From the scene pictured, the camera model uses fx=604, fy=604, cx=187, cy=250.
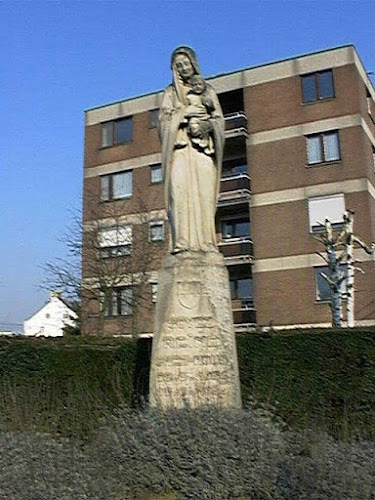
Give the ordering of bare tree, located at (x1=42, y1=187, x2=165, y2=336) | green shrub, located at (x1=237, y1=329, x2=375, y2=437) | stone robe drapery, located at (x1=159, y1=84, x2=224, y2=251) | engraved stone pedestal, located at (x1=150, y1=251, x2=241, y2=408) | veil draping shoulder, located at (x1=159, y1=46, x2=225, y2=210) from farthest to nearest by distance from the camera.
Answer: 1. bare tree, located at (x1=42, y1=187, x2=165, y2=336)
2. green shrub, located at (x1=237, y1=329, x2=375, y2=437)
3. veil draping shoulder, located at (x1=159, y1=46, x2=225, y2=210)
4. stone robe drapery, located at (x1=159, y1=84, x2=224, y2=251)
5. engraved stone pedestal, located at (x1=150, y1=251, x2=241, y2=408)

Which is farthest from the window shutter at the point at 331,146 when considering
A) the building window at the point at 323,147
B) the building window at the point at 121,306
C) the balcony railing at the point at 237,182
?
the building window at the point at 121,306

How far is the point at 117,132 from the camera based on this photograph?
3472 cm

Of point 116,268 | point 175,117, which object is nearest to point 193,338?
point 175,117

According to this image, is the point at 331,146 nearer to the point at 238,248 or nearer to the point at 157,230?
the point at 238,248

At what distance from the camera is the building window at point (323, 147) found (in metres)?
27.4

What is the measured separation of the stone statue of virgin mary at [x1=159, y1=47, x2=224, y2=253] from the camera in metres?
7.70

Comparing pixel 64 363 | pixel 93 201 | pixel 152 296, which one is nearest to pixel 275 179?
pixel 152 296

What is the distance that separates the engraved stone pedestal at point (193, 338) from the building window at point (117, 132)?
90.4 ft

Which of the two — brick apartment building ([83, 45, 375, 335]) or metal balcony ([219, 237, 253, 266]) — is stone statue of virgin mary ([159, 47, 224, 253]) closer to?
brick apartment building ([83, 45, 375, 335])

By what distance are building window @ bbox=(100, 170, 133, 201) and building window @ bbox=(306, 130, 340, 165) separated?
10.4 m

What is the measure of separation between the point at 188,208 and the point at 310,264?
65.6 ft

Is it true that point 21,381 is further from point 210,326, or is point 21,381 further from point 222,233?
point 222,233

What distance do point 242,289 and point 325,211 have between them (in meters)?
5.64

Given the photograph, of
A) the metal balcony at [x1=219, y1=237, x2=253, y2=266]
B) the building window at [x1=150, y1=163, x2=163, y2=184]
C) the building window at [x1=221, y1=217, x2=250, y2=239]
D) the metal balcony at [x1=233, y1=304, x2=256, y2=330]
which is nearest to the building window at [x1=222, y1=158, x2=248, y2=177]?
the building window at [x1=221, y1=217, x2=250, y2=239]
